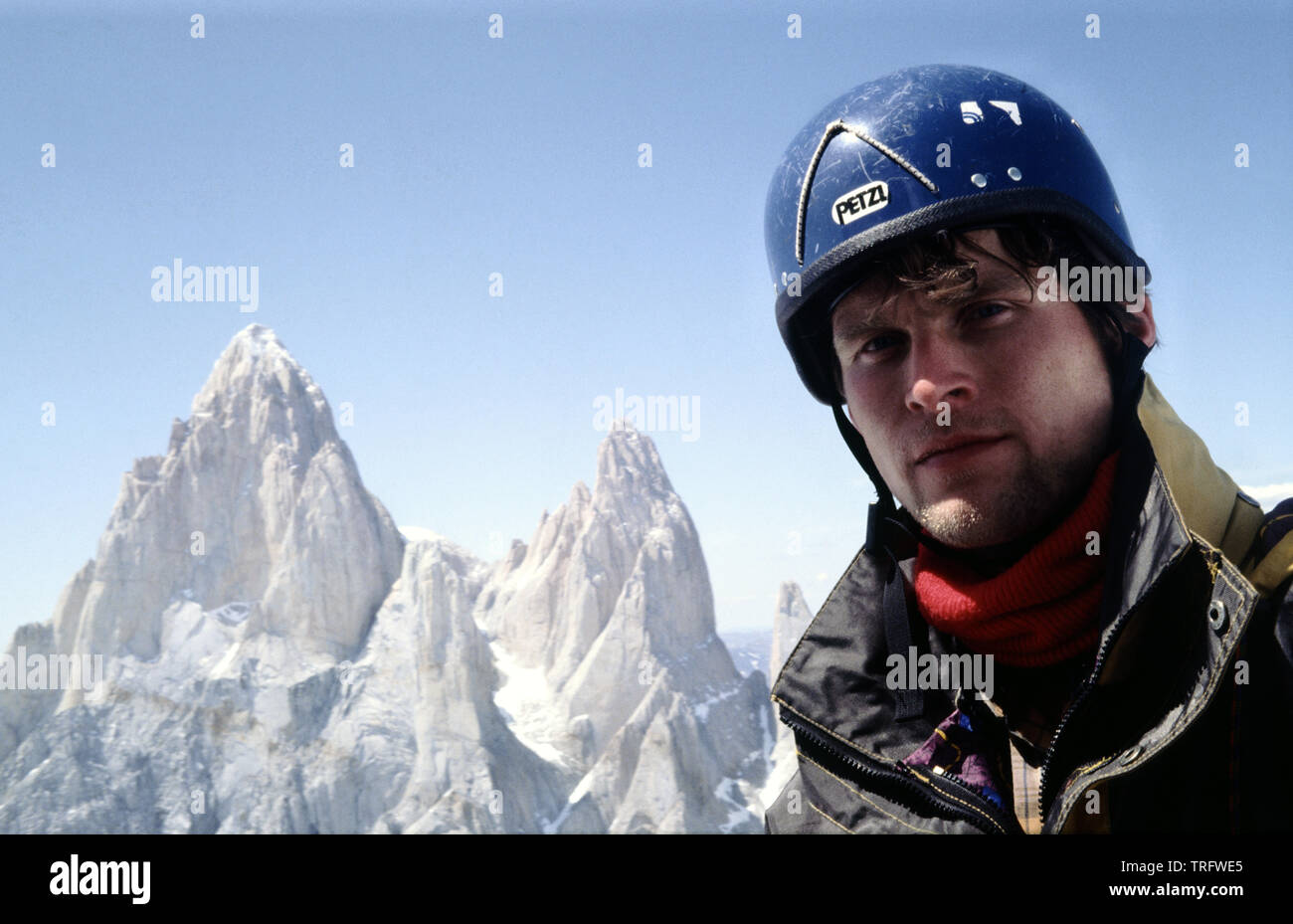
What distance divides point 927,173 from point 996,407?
3.21 feet

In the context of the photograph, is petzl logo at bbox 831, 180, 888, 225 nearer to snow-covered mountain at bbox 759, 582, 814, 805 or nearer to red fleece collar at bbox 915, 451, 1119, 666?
red fleece collar at bbox 915, 451, 1119, 666

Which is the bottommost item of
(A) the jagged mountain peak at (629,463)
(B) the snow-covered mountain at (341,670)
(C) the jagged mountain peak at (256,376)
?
(B) the snow-covered mountain at (341,670)

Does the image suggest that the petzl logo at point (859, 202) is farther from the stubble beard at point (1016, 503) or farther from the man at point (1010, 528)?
the stubble beard at point (1016, 503)

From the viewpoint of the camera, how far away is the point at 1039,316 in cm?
280

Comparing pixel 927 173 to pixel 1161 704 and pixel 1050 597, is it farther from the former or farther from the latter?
pixel 1161 704

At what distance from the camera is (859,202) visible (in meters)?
3.29

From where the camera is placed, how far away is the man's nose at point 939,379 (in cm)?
273

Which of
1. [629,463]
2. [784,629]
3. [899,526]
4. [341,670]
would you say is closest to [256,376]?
[341,670]

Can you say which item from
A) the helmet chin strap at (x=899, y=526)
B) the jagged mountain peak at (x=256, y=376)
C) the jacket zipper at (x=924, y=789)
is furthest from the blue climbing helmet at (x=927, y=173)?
the jagged mountain peak at (x=256, y=376)

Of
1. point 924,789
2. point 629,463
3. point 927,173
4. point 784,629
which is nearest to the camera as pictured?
point 924,789

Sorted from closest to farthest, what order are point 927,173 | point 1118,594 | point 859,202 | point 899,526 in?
point 1118,594, point 927,173, point 859,202, point 899,526
